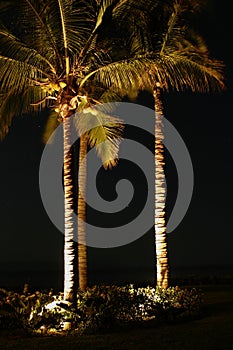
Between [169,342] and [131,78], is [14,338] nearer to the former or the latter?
[169,342]

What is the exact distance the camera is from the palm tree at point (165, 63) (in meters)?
15.5

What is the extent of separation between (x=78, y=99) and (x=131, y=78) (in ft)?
4.81

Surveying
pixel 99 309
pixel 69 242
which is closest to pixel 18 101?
pixel 69 242

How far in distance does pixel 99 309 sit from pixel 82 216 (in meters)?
6.58

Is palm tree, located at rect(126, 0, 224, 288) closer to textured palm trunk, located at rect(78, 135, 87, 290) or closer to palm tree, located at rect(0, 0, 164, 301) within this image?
palm tree, located at rect(0, 0, 164, 301)

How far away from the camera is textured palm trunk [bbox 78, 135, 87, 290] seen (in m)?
20.5

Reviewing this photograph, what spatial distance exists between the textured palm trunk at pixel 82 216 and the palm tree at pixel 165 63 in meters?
3.76

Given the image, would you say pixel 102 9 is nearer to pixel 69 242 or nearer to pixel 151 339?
pixel 69 242

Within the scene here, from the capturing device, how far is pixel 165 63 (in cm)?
1552

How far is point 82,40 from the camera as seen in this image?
15695 millimetres

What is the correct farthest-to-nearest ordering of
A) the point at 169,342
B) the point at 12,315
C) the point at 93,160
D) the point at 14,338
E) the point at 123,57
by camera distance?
the point at 93,160 < the point at 123,57 < the point at 12,315 < the point at 14,338 < the point at 169,342

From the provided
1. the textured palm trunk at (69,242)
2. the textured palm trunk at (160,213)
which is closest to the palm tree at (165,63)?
the textured palm trunk at (160,213)

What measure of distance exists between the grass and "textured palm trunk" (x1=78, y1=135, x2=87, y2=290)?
6.16 metres

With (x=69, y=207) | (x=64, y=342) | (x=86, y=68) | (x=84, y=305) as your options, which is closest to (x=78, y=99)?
(x=86, y=68)
